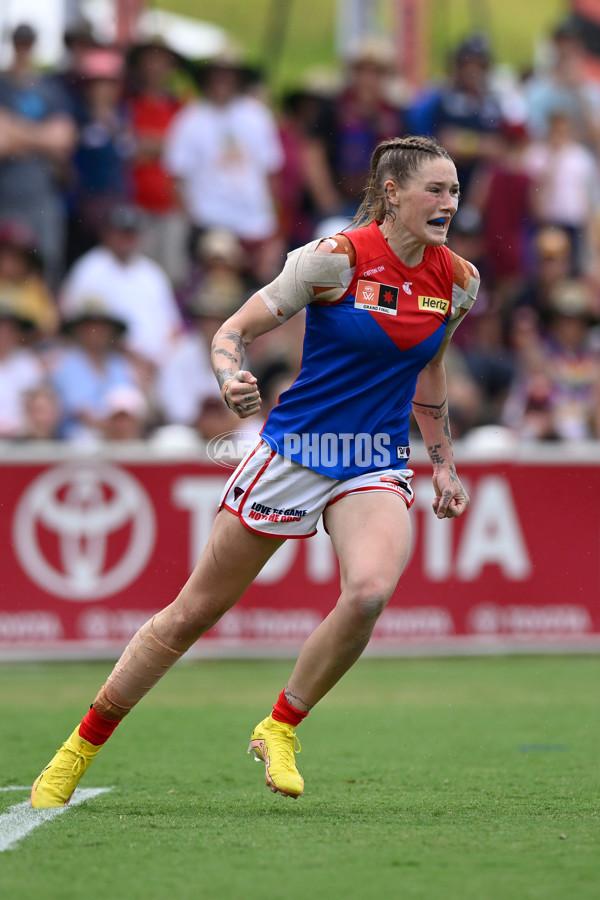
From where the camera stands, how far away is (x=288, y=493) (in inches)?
199

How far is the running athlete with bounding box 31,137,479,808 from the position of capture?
4945mm

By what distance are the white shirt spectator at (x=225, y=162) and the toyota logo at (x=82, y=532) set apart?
3.43 m

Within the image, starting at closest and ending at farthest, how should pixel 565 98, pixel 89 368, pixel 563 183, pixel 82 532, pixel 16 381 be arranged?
1. pixel 82 532
2. pixel 16 381
3. pixel 89 368
4. pixel 563 183
5. pixel 565 98

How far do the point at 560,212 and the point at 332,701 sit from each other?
21.1 feet

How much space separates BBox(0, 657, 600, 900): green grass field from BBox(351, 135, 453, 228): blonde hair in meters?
2.20

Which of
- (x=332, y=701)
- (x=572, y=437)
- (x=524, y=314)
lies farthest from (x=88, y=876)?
(x=524, y=314)

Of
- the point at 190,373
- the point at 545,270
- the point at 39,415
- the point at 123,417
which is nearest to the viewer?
the point at 123,417

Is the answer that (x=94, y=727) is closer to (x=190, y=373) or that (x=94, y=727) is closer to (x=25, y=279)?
(x=190, y=373)

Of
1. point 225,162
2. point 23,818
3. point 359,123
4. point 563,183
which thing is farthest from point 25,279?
point 23,818

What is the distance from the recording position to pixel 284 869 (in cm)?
412

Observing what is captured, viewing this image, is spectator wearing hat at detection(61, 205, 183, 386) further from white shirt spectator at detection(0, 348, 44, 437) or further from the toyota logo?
the toyota logo

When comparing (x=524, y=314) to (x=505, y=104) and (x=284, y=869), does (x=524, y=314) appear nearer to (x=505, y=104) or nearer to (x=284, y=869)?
(x=505, y=104)

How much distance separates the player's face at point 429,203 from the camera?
4.96 metres

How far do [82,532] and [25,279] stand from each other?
2720 millimetres
